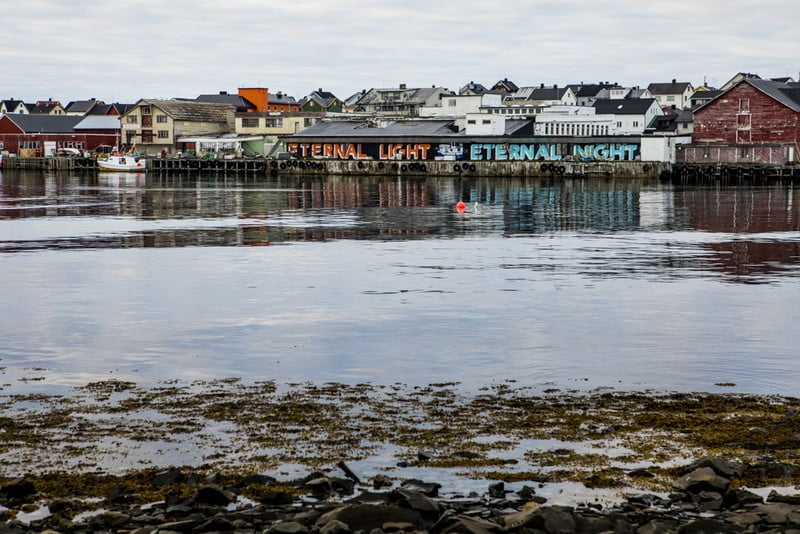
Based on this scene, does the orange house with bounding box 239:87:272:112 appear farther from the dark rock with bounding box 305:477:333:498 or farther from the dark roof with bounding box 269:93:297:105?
the dark rock with bounding box 305:477:333:498

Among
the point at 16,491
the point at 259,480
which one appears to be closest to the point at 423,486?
the point at 259,480

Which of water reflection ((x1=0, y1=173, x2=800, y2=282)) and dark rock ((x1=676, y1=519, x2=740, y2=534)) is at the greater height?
water reflection ((x1=0, y1=173, x2=800, y2=282))

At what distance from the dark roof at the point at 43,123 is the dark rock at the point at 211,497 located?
16144cm

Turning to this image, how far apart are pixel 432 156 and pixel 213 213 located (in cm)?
7056

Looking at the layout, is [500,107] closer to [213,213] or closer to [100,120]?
[100,120]

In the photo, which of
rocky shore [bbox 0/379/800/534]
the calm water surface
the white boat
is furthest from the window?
rocky shore [bbox 0/379/800/534]

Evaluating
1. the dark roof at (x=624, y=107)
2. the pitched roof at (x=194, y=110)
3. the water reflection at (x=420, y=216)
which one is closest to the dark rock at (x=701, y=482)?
the water reflection at (x=420, y=216)

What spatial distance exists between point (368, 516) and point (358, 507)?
0.14 metres

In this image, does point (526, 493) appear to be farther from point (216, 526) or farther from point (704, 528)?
point (216, 526)

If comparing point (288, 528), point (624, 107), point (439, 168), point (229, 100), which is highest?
point (229, 100)

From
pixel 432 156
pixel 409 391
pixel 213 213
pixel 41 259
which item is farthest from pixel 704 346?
pixel 432 156

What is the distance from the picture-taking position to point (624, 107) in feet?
460

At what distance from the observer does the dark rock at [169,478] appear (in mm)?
12945

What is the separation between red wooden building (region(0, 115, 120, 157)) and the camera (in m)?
162
